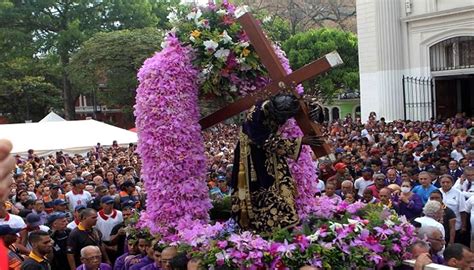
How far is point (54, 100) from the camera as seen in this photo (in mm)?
43656

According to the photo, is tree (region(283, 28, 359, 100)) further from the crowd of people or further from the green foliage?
the crowd of people

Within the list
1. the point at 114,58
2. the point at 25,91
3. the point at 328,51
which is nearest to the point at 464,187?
the point at 328,51

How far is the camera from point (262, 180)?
6570 millimetres

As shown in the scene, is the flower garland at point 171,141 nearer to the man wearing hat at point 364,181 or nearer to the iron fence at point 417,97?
the man wearing hat at point 364,181

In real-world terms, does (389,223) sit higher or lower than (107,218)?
higher

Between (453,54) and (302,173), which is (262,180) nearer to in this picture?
(302,173)

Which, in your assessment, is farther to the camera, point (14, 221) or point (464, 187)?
point (464, 187)

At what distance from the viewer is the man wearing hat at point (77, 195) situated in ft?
35.0

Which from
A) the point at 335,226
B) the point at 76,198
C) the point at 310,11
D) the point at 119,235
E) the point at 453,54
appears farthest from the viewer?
the point at 310,11

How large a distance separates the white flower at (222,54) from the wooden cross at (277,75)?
387 mm

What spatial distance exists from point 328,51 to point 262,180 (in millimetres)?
30476

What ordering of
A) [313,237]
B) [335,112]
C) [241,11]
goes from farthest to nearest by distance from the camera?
1. [335,112]
2. [241,11]
3. [313,237]

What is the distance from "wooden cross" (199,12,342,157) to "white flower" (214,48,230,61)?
387 mm

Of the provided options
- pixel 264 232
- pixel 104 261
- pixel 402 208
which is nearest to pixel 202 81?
pixel 264 232
